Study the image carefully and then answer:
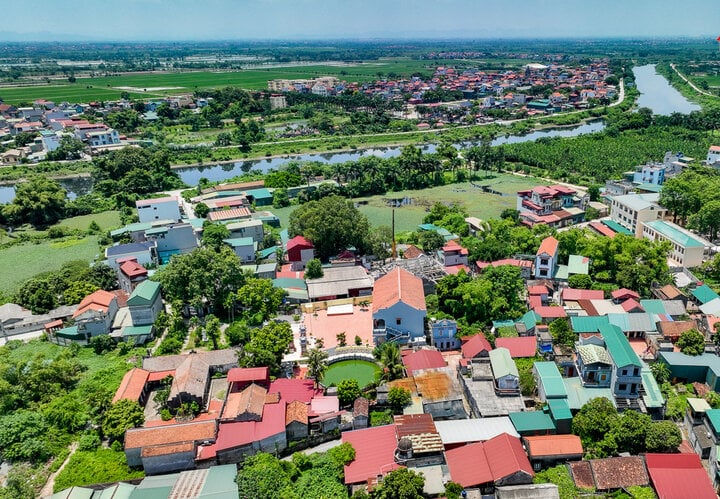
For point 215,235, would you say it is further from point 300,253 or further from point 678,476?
point 678,476

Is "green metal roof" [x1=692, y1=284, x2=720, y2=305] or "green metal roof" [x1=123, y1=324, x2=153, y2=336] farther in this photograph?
"green metal roof" [x1=692, y1=284, x2=720, y2=305]

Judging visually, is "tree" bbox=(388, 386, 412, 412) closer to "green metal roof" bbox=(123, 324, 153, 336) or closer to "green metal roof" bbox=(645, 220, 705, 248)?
"green metal roof" bbox=(123, 324, 153, 336)

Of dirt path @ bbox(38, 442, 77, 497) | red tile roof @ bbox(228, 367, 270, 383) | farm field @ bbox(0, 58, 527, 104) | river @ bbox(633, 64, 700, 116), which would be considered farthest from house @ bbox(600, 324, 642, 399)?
farm field @ bbox(0, 58, 527, 104)

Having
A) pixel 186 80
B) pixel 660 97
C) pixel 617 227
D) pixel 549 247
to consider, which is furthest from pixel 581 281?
pixel 186 80

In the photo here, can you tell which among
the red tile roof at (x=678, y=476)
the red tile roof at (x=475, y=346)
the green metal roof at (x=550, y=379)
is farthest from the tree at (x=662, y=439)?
the red tile roof at (x=475, y=346)

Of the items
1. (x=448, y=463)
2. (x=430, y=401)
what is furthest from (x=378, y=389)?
(x=448, y=463)

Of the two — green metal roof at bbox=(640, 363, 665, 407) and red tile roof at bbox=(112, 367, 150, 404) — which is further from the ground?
green metal roof at bbox=(640, 363, 665, 407)

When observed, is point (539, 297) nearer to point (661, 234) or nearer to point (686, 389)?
point (686, 389)

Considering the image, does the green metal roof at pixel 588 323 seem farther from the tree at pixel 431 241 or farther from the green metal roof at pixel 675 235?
the tree at pixel 431 241
